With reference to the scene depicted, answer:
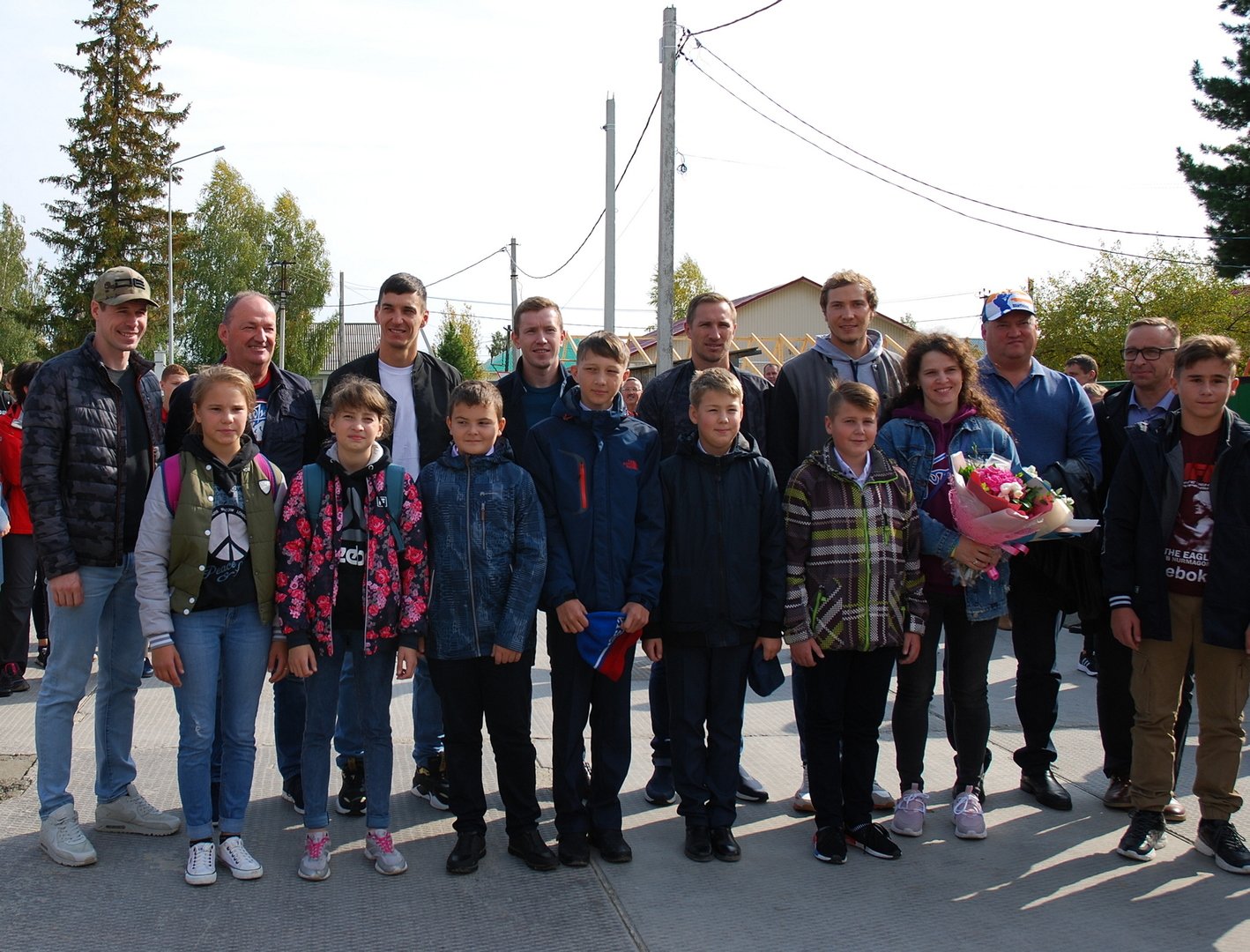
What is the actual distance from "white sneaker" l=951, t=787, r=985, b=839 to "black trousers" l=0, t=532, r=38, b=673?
544 cm

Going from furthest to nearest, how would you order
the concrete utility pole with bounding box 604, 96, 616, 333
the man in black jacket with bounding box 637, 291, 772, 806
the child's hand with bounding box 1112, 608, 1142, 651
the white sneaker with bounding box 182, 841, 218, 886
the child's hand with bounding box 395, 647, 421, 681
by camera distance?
the concrete utility pole with bounding box 604, 96, 616, 333 < the man in black jacket with bounding box 637, 291, 772, 806 < the child's hand with bounding box 1112, 608, 1142, 651 < the child's hand with bounding box 395, 647, 421, 681 < the white sneaker with bounding box 182, 841, 218, 886

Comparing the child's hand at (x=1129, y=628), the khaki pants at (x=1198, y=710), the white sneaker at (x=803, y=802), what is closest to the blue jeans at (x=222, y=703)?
the white sneaker at (x=803, y=802)

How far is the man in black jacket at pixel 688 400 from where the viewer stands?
462cm

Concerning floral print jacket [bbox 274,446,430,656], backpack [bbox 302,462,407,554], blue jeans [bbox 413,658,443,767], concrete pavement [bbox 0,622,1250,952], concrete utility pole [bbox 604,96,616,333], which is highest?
concrete utility pole [bbox 604,96,616,333]

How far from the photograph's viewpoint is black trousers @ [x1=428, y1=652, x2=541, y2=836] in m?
3.79

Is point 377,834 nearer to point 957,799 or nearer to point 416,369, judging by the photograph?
point 416,369

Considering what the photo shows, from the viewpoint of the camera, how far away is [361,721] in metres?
3.76

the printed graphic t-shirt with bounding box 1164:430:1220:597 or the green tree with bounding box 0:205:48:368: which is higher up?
the green tree with bounding box 0:205:48:368

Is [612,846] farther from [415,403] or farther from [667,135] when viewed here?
[667,135]

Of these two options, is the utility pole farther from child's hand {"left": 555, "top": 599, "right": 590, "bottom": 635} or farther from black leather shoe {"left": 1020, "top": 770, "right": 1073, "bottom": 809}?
black leather shoe {"left": 1020, "top": 770, "right": 1073, "bottom": 809}

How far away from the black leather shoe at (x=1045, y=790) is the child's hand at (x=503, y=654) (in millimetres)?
2520

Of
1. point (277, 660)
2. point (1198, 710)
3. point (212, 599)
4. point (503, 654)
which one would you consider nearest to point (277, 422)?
point (212, 599)

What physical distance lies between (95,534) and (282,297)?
4640 centimetres

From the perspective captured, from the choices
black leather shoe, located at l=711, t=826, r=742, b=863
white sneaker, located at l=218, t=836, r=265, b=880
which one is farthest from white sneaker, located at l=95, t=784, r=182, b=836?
black leather shoe, located at l=711, t=826, r=742, b=863
